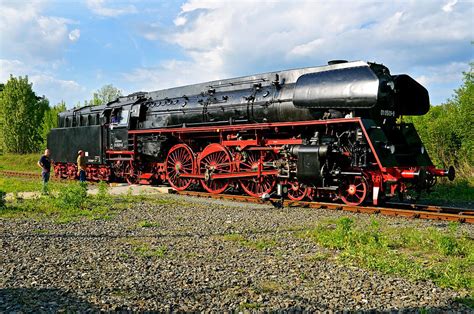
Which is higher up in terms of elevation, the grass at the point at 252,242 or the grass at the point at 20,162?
the grass at the point at 20,162

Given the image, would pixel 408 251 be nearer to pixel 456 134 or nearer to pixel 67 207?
pixel 67 207

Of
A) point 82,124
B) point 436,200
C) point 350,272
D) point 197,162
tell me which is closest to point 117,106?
point 82,124

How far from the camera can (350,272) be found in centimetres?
565

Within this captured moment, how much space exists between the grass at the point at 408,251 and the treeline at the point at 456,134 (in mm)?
9498

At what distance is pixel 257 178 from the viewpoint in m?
13.0

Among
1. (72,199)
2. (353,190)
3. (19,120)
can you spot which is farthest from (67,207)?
(19,120)

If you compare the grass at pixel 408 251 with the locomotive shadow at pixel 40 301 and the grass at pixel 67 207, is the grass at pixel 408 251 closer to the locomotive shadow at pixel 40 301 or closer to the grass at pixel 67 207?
the locomotive shadow at pixel 40 301

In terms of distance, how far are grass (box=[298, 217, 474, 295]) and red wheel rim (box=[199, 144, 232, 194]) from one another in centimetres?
591

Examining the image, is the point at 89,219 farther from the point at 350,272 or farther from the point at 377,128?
the point at 377,128

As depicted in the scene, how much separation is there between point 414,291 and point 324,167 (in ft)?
20.4

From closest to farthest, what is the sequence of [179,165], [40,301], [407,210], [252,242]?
1. [40,301]
2. [252,242]
3. [407,210]
4. [179,165]

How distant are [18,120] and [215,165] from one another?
1457 inches

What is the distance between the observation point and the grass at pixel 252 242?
7051 millimetres

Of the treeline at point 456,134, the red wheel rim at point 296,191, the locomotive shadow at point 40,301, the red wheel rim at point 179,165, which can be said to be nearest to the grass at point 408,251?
the locomotive shadow at point 40,301
